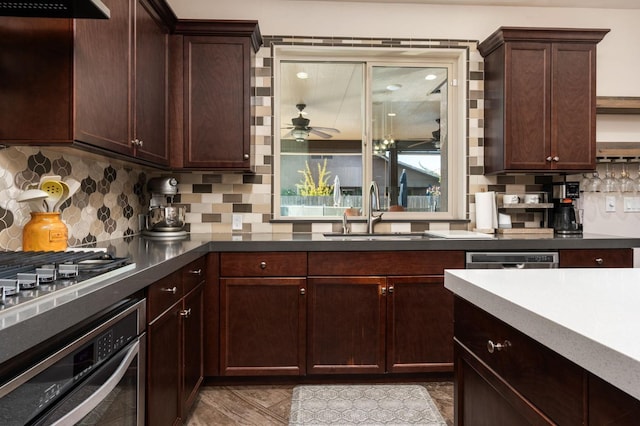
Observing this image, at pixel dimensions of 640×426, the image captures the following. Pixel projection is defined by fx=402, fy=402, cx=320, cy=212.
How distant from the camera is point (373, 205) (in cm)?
293

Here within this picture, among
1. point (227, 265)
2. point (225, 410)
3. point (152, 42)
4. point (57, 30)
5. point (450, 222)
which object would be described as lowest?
point (225, 410)

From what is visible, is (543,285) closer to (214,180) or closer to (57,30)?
(57,30)

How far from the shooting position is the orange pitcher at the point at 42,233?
1.55m

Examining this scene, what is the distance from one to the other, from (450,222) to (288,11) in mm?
1974

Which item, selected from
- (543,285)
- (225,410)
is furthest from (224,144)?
(543,285)

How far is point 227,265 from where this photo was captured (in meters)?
2.29

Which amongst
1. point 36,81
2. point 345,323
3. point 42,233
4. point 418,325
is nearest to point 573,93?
point 418,325

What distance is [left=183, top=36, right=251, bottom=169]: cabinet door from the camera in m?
2.57

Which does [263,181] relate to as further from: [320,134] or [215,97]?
[215,97]

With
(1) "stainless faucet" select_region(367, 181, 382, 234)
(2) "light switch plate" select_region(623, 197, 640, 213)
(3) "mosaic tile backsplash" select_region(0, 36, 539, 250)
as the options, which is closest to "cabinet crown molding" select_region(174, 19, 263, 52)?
(3) "mosaic tile backsplash" select_region(0, 36, 539, 250)

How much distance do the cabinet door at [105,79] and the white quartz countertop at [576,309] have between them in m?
1.42

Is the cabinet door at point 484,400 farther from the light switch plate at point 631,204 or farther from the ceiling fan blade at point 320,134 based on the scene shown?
the light switch plate at point 631,204

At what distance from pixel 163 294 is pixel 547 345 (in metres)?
1.31

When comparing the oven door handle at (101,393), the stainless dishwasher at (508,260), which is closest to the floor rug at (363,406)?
the stainless dishwasher at (508,260)
